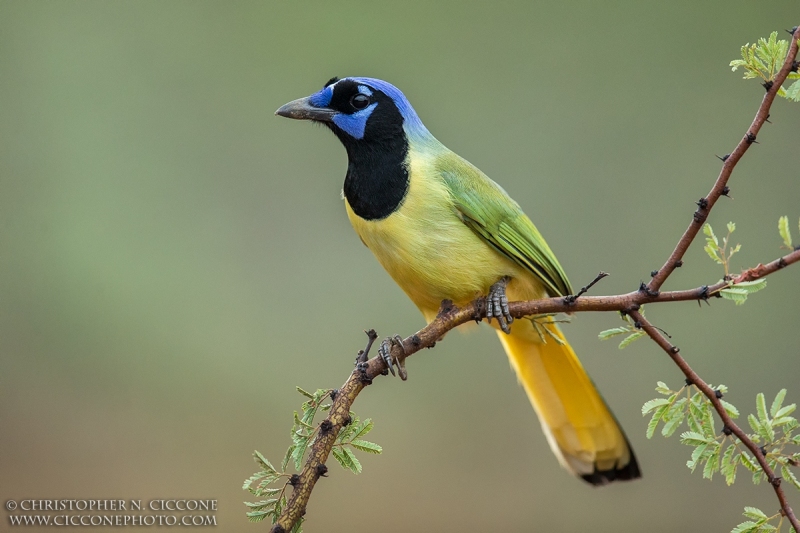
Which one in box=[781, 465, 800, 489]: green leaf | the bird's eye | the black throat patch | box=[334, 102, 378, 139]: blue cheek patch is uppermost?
the bird's eye

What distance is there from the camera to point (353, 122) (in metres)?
3.68

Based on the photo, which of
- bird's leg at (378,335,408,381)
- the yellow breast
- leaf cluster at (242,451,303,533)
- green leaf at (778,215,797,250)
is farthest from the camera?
the yellow breast

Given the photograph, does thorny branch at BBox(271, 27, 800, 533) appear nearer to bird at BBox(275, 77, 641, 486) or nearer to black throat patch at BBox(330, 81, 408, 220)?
bird at BBox(275, 77, 641, 486)

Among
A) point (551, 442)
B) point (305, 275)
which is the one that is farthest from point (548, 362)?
point (305, 275)

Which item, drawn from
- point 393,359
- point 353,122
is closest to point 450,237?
point 353,122

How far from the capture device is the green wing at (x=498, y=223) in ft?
11.6

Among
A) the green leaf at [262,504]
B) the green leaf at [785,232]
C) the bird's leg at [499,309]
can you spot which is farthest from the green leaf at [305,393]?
the green leaf at [785,232]

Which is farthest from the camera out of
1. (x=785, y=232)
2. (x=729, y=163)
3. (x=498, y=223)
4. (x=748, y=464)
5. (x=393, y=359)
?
(x=498, y=223)

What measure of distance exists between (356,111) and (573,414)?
161 cm

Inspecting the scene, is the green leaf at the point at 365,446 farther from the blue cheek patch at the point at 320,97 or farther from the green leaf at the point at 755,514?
the blue cheek patch at the point at 320,97

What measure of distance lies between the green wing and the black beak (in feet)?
1.73

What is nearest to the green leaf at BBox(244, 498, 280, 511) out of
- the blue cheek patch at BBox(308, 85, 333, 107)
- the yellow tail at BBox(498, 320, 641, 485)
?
the yellow tail at BBox(498, 320, 641, 485)

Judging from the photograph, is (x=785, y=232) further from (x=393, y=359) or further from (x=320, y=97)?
(x=320, y=97)

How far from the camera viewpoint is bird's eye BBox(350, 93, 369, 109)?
3723mm
